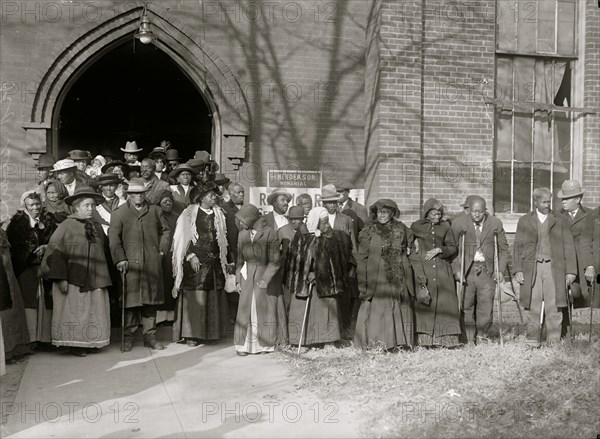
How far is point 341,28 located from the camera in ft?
37.1

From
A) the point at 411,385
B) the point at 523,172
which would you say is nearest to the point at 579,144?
the point at 523,172

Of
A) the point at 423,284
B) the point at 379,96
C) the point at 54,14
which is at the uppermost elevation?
the point at 54,14

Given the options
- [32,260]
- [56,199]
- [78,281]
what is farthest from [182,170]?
[32,260]

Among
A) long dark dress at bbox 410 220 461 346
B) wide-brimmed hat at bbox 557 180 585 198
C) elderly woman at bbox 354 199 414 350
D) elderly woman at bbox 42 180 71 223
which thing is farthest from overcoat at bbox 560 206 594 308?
elderly woman at bbox 42 180 71 223

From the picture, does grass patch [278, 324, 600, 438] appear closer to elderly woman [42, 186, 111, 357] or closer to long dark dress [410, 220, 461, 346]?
long dark dress [410, 220, 461, 346]

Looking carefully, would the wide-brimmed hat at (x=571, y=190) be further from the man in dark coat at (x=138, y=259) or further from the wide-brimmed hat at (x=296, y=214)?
the man in dark coat at (x=138, y=259)

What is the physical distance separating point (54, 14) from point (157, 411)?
6.85 meters

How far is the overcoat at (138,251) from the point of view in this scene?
833 centimetres

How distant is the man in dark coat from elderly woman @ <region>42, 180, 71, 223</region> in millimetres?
629

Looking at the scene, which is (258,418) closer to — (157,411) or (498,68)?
(157,411)

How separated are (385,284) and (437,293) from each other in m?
0.68

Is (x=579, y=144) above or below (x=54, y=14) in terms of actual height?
below

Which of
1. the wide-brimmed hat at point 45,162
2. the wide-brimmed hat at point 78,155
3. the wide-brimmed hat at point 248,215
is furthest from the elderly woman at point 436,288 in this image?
the wide-brimmed hat at point 45,162

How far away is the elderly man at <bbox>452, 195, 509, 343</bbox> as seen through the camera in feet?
28.1
